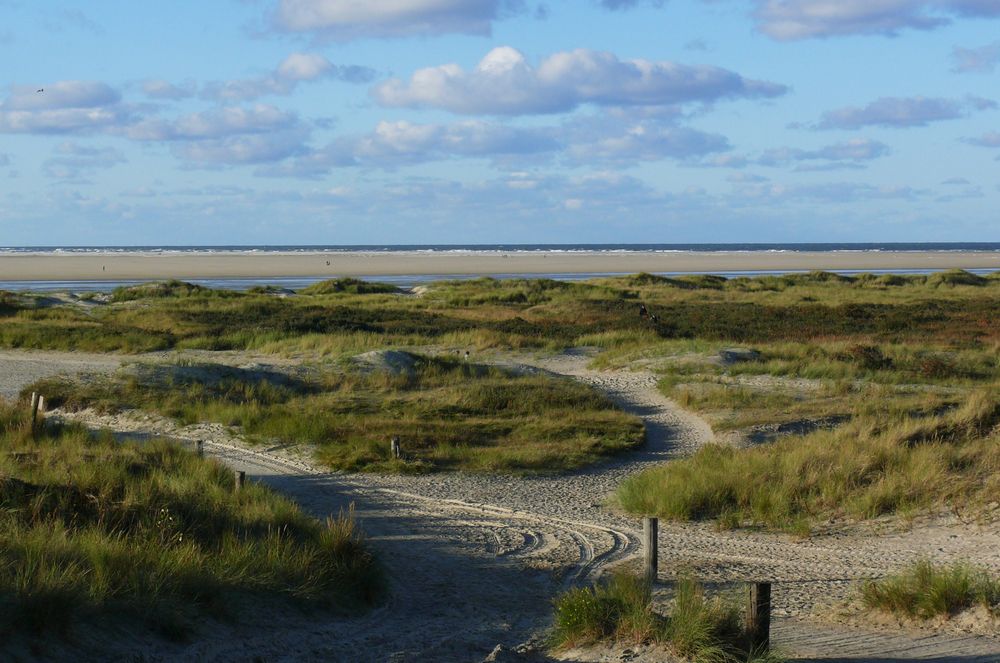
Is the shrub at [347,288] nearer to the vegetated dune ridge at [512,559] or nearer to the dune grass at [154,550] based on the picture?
the vegetated dune ridge at [512,559]

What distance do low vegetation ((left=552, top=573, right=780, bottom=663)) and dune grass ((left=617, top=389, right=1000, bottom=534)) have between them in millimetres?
3783

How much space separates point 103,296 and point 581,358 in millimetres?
30261

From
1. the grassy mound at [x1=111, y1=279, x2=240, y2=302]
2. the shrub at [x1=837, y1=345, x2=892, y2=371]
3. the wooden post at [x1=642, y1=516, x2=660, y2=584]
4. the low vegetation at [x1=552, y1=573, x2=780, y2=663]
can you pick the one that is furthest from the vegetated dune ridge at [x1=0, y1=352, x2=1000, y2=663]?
the grassy mound at [x1=111, y1=279, x2=240, y2=302]

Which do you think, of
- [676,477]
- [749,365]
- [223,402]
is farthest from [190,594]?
[749,365]

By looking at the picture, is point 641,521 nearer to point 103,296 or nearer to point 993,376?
point 993,376

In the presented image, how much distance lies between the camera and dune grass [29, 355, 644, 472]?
15.3 metres

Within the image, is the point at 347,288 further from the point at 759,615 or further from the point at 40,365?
the point at 759,615

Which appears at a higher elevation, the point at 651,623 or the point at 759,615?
the point at 759,615

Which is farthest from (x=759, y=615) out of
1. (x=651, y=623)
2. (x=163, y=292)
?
(x=163, y=292)

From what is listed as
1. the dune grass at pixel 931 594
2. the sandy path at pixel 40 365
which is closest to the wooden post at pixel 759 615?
the dune grass at pixel 931 594

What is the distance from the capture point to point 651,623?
7598 millimetres

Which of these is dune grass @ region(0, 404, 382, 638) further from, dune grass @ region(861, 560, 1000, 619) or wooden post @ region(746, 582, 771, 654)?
dune grass @ region(861, 560, 1000, 619)

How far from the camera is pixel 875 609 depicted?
8.44m

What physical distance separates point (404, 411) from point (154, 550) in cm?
1068
